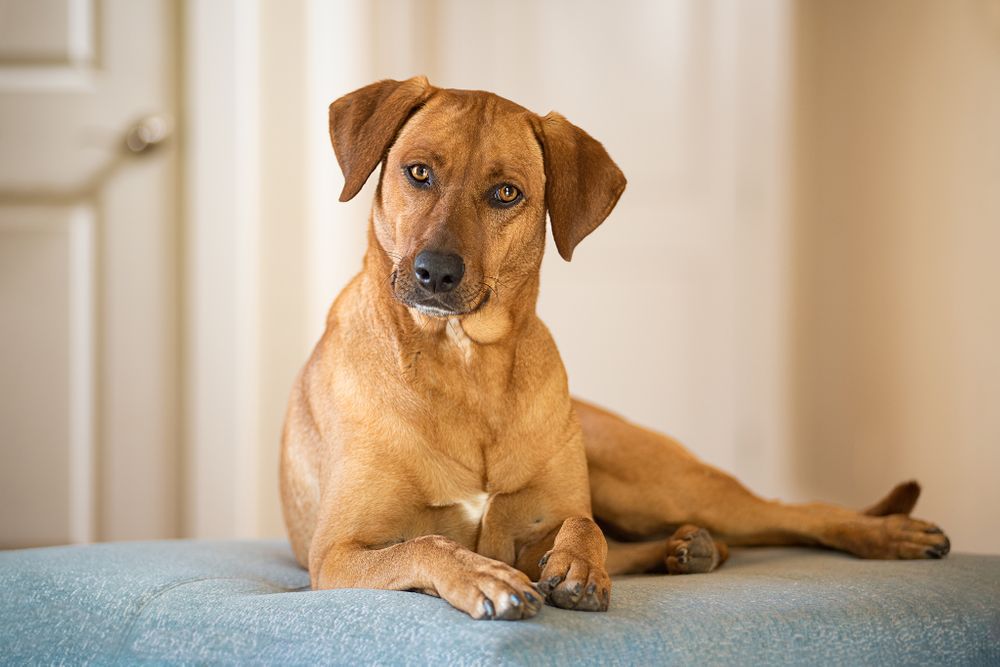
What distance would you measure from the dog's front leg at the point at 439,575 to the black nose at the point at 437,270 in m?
0.43

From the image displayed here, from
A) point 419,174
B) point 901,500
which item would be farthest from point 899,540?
point 419,174

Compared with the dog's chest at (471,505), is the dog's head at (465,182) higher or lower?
higher

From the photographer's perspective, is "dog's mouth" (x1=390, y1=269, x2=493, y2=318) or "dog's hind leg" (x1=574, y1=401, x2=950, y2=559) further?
"dog's hind leg" (x1=574, y1=401, x2=950, y2=559)

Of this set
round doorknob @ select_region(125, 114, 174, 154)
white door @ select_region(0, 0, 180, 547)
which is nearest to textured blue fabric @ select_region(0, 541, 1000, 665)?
white door @ select_region(0, 0, 180, 547)

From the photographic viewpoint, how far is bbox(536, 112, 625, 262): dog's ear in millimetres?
1981

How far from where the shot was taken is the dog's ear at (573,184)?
1.98 metres

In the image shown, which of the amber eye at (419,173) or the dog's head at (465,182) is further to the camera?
the amber eye at (419,173)

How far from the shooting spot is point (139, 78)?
143 inches

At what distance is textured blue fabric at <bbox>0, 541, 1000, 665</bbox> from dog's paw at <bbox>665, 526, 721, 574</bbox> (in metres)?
0.08

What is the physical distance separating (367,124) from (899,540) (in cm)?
141

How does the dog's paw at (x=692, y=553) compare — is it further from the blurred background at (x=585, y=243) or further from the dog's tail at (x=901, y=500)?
the blurred background at (x=585, y=243)

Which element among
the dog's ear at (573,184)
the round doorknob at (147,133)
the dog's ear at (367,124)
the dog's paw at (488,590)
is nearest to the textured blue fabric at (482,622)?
the dog's paw at (488,590)

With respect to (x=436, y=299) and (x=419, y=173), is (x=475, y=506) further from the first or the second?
(x=419, y=173)

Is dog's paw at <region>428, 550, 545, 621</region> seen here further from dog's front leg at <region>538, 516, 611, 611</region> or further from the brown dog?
the brown dog
